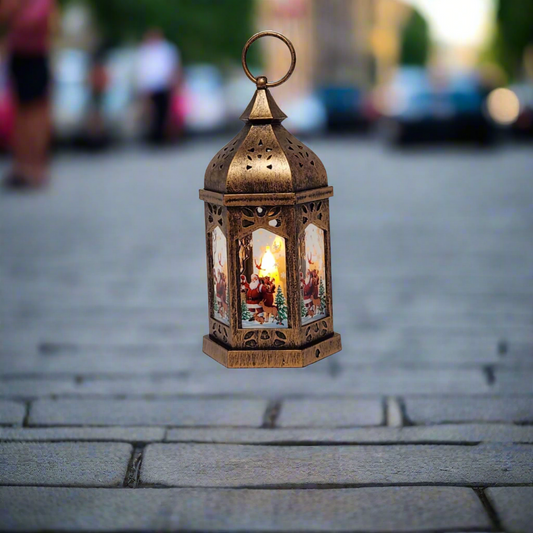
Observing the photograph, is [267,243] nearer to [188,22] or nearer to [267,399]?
[267,399]

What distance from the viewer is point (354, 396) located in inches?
128

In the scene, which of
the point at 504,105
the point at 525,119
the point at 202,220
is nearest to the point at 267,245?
the point at 202,220

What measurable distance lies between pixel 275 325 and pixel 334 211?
258 inches

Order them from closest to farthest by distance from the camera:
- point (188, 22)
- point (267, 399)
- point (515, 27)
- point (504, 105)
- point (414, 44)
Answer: point (267, 399), point (504, 105), point (188, 22), point (515, 27), point (414, 44)

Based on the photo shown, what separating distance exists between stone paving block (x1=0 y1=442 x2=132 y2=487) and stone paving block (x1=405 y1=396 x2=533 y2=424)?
3.08 ft

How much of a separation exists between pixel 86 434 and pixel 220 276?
2.56 feet

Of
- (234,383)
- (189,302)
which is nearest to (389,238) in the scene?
(189,302)

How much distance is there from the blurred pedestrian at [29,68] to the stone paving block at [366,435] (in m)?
7.52

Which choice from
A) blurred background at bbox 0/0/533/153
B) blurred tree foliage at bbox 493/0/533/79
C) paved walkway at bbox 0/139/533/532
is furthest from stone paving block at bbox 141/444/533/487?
blurred tree foliage at bbox 493/0/533/79

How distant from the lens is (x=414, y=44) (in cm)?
11331

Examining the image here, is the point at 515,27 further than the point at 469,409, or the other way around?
the point at 515,27

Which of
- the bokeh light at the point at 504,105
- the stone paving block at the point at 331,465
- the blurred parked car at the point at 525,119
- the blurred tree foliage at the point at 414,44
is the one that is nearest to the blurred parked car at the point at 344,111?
the bokeh light at the point at 504,105

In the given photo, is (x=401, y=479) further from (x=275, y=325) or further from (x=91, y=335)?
(x=91, y=335)

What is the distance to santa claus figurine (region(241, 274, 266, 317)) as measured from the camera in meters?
2.34
